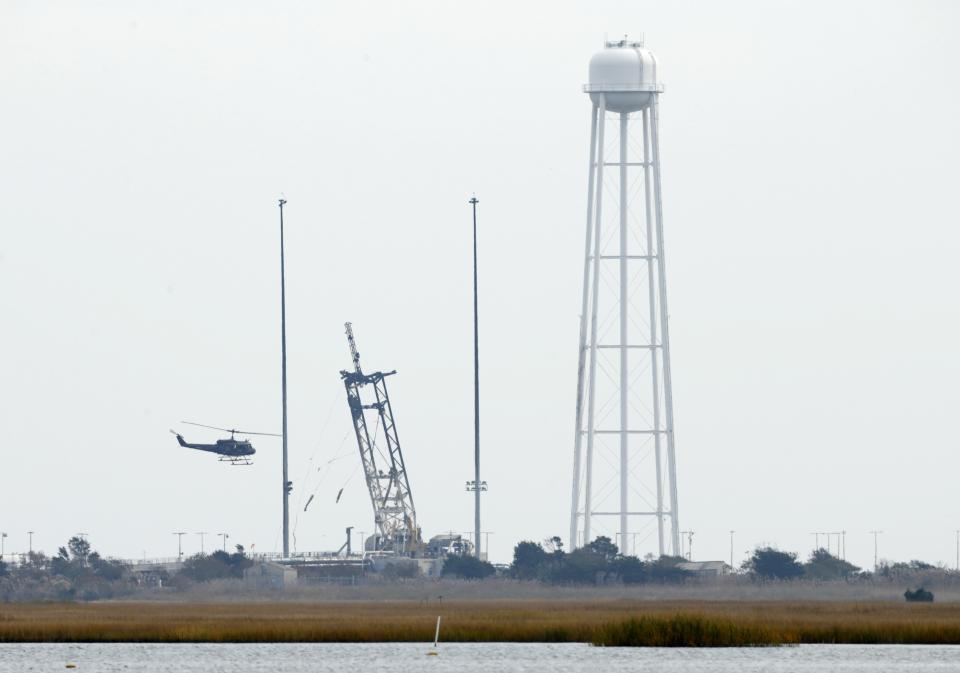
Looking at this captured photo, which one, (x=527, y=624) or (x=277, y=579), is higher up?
(x=277, y=579)

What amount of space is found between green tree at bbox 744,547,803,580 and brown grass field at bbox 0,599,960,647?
39700 millimetres

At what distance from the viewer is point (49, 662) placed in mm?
110312

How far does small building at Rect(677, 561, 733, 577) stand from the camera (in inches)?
7490

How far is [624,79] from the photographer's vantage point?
165750 millimetres

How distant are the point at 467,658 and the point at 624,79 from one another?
5963 cm

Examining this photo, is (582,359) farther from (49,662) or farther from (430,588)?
(49,662)

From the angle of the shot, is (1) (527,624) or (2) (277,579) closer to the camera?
(1) (527,624)

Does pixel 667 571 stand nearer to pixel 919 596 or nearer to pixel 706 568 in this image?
pixel 706 568

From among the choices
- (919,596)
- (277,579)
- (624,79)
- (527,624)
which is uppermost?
(624,79)

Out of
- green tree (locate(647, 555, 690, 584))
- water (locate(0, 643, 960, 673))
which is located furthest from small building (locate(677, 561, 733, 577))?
water (locate(0, 643, 960, 673))

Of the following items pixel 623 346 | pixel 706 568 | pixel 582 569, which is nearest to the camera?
pixel 623 346

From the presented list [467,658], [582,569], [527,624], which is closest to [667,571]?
[582,569]

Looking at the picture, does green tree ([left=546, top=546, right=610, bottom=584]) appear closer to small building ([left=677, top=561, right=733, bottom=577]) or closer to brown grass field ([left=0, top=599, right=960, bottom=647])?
small building ([left=677, top=561, right=733, bottom=577])

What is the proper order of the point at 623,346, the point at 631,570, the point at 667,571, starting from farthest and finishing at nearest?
the point at 631,570 → the point at 667,571 → the point at 623,346
